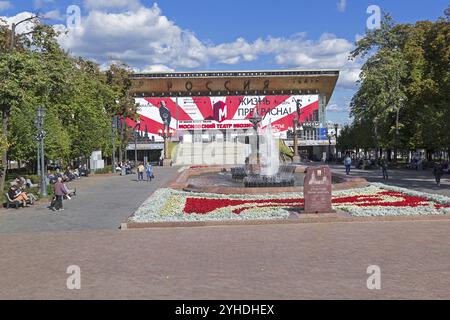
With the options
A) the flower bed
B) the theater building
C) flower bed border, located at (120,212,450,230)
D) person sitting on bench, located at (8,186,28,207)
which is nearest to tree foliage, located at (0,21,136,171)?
person sitting on bench, located at (8,186,28,207)

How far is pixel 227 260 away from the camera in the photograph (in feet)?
34.1

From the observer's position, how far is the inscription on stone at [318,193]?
52.5 ft

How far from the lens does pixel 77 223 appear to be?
1636cm

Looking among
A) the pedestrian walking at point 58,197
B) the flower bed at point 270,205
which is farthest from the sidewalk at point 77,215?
the flower bed at point 270,205

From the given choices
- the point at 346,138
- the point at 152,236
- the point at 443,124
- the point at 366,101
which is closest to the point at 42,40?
the point at 152,236

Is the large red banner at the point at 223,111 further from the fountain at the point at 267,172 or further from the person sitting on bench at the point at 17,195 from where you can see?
the person sitting on bench at the point at 17,195

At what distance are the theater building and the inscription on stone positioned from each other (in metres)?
90.2

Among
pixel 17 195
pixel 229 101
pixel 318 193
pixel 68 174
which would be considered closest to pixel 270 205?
pixel 318 193

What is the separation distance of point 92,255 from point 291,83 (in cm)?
10077

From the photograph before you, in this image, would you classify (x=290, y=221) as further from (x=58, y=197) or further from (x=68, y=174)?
(x=68, y=174)

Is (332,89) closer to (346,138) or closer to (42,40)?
(346,138)

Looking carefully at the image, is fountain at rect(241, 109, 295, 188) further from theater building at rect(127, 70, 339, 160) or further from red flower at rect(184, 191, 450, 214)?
theater building at rect(127, 70, 339, 160)

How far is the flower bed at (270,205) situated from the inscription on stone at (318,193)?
0.81 meters

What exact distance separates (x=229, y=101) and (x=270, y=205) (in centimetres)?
9066
